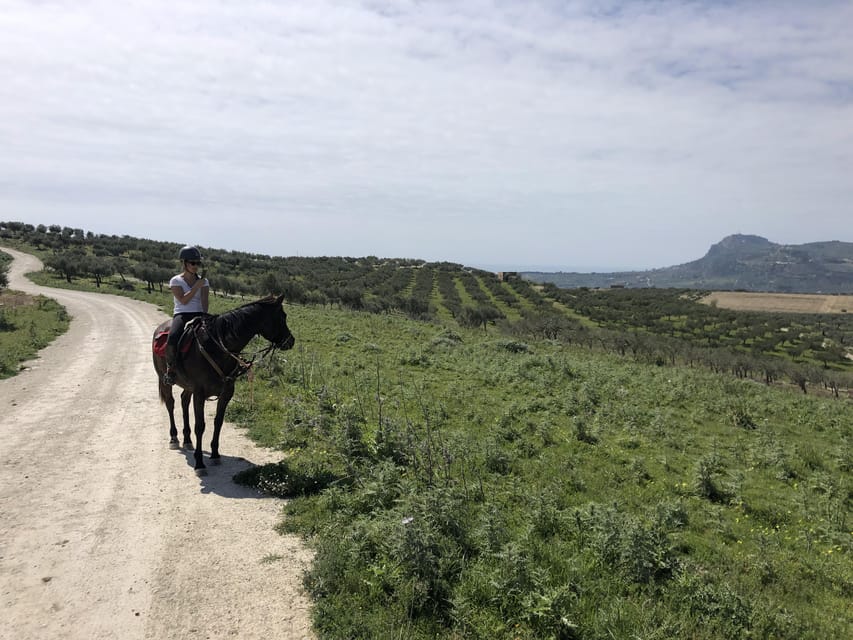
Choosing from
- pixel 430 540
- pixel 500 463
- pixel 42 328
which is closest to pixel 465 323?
pixel 42 328

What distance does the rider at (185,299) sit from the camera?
31.4ft

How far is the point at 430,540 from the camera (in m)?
6.29

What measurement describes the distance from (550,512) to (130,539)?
7240 millimetres

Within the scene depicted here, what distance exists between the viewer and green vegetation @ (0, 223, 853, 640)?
570cm

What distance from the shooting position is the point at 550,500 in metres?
8.80

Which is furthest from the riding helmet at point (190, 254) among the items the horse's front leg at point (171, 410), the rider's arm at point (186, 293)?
the horse's front leg at point (171, 410)

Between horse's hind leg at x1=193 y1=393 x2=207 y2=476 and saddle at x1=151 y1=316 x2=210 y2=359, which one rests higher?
saddle at x1=151 y1=316 x2=210 y2=359

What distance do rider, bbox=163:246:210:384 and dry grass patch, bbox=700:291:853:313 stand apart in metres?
160

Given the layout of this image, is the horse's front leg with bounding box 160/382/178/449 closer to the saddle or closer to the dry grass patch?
the saddle

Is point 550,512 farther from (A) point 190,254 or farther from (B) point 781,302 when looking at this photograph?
(B) point 781,302

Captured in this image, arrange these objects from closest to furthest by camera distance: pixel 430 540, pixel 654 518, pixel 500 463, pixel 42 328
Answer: pixel 430 540, pixel 654 518, pixel 500 463, pixel 42 328

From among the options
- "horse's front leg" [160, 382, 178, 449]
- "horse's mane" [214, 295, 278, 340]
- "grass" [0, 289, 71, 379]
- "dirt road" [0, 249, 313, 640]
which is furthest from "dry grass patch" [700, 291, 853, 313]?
"dirt road" [0, 249, 313, 640]

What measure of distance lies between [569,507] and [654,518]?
65.3 inches

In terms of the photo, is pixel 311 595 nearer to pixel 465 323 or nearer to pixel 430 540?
pixel 430 540
